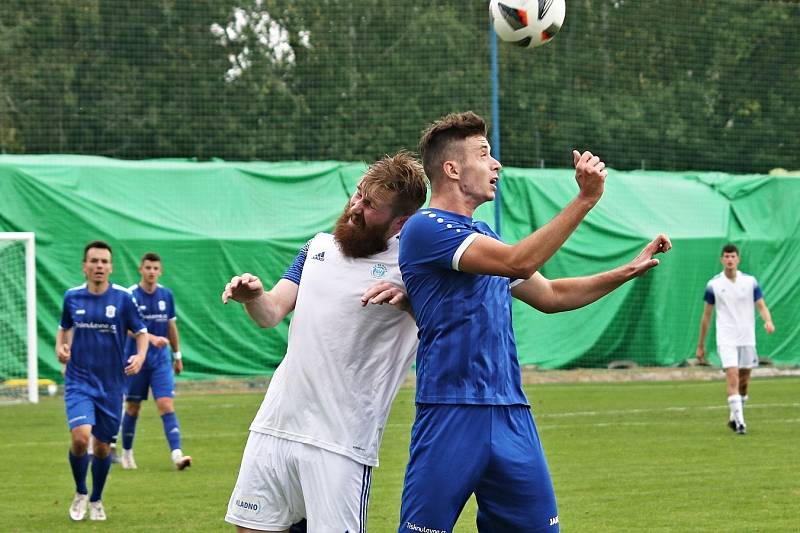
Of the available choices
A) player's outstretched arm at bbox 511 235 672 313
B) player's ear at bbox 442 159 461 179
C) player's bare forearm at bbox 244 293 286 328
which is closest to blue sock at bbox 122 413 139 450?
player's bare forearm at bbox 244 293 286 328

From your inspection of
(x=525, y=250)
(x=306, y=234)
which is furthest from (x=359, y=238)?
(x=306, y=234)

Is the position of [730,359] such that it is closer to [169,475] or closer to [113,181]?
[169,475]

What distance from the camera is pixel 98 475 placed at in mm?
10195

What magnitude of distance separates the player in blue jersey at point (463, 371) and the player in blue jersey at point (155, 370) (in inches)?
328

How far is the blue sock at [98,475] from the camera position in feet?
33.3

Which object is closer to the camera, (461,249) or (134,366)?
(461,249)

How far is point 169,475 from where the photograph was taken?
12609 millimetres

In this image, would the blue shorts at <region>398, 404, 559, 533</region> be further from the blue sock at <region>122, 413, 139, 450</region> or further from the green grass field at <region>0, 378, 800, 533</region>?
the blue sock at <region>122, 413, 139, 450</region>

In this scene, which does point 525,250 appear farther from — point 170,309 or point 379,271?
point 170,309

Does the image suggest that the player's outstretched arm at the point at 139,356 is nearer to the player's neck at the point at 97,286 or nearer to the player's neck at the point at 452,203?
the player's neck at the point at 97,286

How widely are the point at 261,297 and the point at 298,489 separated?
771mm

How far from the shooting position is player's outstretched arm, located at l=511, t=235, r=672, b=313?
518 centimetres

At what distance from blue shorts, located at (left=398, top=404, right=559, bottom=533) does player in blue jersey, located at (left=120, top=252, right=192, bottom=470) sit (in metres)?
8.38

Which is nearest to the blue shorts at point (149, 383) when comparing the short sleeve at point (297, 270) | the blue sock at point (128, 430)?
the blue sock at point (128, 430)
